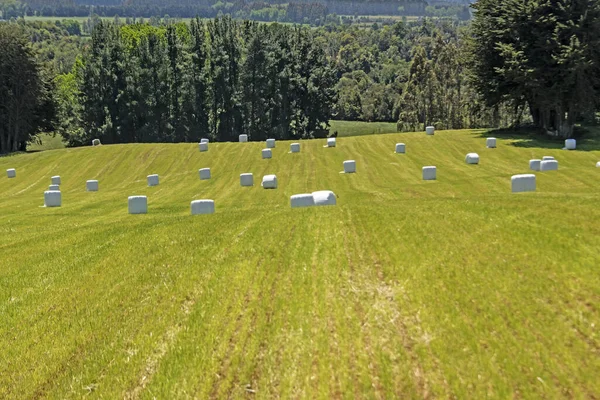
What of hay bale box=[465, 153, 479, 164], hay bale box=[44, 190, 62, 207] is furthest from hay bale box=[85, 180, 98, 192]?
hay bale box=[465, 153, 479, 164]

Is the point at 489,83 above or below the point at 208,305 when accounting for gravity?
above

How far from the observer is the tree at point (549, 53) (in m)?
55.8

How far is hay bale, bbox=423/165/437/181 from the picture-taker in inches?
1687

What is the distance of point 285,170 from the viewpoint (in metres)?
52.3

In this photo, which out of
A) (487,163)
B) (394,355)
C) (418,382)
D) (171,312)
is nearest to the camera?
(418,382)

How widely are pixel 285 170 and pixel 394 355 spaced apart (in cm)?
4152

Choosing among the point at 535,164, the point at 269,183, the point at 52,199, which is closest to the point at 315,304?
the point at 269,183

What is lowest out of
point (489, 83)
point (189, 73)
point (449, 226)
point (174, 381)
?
point (174, 381)

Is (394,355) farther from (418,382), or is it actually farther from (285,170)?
(285,170)

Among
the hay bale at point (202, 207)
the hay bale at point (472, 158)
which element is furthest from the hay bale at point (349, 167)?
the hay bale at point (202, 207)

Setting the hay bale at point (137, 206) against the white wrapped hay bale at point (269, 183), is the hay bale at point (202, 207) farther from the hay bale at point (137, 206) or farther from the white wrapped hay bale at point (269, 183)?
the white wrapped hay bale at point (269, 183)

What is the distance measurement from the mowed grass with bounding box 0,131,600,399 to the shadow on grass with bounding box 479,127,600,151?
1598 inches

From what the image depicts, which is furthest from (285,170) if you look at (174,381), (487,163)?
(174,381)

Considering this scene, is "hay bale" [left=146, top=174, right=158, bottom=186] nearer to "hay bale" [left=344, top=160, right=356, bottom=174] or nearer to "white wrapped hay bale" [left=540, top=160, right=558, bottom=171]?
"hay bale" [left=344, top=160, right=356, bottom=174]
